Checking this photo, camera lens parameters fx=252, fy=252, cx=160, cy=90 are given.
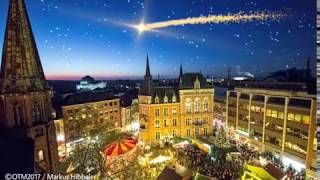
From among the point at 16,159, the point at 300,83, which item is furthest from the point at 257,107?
the point at 16,159

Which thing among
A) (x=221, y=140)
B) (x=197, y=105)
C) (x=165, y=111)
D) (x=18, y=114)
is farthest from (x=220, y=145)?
(x=18, y=114)

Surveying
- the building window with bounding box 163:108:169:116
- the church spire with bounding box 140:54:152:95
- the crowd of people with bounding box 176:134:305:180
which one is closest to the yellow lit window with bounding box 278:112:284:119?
the crowd of people with bounding box 176:134:305:180

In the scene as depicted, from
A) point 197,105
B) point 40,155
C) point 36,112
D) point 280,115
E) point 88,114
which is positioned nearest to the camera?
point 36,112

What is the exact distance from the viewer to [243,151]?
503 cm

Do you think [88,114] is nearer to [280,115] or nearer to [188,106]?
[188,106]

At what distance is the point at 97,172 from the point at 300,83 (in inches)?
139

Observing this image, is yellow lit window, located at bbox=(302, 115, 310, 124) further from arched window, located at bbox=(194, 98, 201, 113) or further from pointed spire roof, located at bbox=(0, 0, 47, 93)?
pointed spire roof, located at bbox=(0, 0, 47, 93)

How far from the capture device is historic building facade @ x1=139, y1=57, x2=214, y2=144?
14.9 feet

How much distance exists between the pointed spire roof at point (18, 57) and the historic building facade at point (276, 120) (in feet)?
11.9

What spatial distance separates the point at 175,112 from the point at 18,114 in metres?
2.50

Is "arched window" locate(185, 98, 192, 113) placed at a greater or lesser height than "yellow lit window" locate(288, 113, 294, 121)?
greater

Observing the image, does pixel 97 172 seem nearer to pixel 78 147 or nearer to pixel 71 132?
pixel 78 147

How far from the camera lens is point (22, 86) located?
11.7 ft

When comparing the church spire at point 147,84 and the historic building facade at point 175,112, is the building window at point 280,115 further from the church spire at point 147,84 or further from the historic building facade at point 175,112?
the church spire at point 147,84
